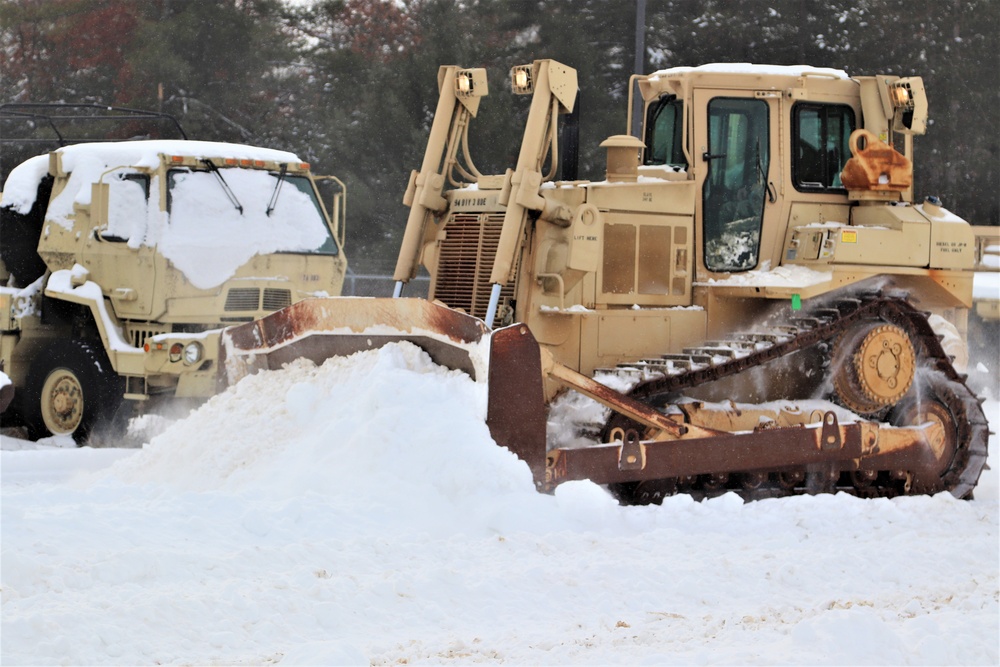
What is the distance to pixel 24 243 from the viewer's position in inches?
555

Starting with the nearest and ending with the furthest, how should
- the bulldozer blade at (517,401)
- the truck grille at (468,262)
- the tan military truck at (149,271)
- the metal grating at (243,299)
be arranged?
the bulldozer blade at (517,401)
the truck grille at (468,262)
the tan military truck at (149,271)
the metal grating at (243,299)

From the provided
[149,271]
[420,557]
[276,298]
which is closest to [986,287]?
[276,298]

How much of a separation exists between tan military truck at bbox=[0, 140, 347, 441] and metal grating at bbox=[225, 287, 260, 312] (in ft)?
0.04

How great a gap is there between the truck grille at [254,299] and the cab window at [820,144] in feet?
17.5

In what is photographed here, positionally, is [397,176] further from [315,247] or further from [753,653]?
[753,653]

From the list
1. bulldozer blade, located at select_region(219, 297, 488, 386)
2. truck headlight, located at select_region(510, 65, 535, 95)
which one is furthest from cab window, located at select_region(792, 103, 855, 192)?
bulldozer blade, located at select_region(219, 297, 488, 386)

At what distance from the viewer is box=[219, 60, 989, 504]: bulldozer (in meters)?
9.12

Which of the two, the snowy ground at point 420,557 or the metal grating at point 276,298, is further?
the metal grating at point 276,298

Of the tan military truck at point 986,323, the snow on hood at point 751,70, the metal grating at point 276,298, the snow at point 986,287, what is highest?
the snow on hood at point 751,70

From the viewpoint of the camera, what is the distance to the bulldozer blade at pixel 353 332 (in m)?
8.43

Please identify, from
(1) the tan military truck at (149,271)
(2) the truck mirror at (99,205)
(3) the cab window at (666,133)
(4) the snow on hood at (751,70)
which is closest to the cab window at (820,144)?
A: (4) the snow on hood at (751,70)

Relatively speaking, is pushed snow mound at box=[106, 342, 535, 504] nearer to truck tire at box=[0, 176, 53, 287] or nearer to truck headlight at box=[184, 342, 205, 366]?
truck headlight at box=[184, 342, 205, 366]

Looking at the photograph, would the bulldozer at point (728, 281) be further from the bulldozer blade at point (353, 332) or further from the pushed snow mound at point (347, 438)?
the pushed snow mound at point (347, 438)

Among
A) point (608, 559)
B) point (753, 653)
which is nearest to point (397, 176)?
point (608, 559)
